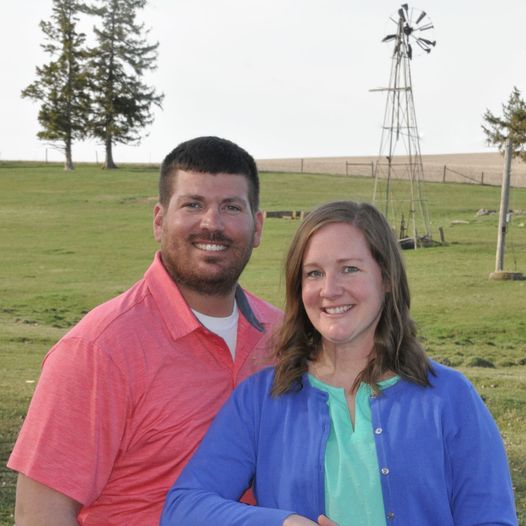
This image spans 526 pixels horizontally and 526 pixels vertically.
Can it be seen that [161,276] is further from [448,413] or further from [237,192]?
[448,413]

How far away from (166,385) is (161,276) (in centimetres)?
46

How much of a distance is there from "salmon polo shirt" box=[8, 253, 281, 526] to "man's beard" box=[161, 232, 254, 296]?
0.27 ft

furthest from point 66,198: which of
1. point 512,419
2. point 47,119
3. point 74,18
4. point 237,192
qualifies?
point 237,192

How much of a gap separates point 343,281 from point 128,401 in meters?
0.79

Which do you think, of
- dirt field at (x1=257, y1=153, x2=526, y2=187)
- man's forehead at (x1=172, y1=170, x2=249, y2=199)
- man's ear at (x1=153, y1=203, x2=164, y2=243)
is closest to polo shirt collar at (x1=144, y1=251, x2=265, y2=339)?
man's ear at (x1=153, y1=203, x2=164, y2=243)

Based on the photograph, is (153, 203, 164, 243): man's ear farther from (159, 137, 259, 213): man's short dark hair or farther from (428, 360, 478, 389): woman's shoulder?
(428, 360, 478, 389): woman's shoulder

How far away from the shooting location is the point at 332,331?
10.5 feet

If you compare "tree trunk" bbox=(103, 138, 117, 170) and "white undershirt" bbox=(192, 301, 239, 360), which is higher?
"white undershirt" bbox=(192, 301, 239, 360)

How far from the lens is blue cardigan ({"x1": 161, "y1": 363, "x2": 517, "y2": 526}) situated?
2.94 m

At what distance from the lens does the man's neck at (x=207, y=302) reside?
3756 mm

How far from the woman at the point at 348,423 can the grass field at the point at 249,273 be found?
0.32 m

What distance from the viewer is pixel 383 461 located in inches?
116

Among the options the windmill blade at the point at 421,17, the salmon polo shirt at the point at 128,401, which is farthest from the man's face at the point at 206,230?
the windmill blade at the point at 421,17

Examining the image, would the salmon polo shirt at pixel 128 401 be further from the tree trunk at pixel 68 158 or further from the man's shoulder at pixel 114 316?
the tree trunk at pixel 68 158
